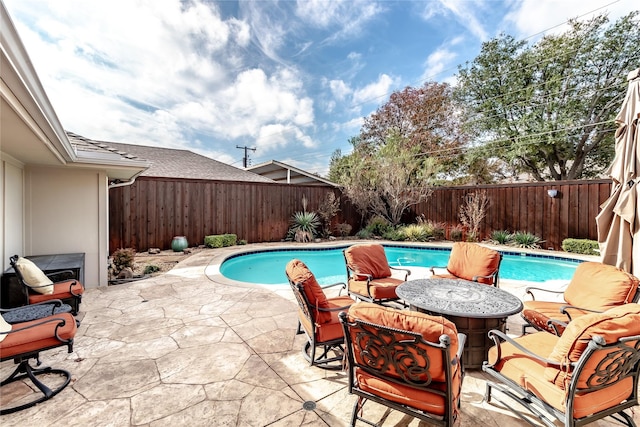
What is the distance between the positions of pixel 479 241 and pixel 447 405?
35.8 feet

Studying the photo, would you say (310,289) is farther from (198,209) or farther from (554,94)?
(554,94)

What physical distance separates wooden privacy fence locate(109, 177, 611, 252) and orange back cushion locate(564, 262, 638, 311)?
7686 mm

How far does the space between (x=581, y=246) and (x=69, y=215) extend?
42.1ft

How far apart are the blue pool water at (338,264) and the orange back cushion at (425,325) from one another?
5.27 metres

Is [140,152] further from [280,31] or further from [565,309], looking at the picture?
Answer: [565,309]

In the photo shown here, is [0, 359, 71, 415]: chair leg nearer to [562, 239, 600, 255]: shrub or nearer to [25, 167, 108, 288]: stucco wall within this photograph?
[25, 167, 108, 288]: stucco wall

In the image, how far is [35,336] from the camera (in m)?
2.32

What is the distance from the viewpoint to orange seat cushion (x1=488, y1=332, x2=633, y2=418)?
66.4 inches

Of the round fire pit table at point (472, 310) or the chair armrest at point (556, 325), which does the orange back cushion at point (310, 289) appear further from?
the chair armrest at point (556, 325)

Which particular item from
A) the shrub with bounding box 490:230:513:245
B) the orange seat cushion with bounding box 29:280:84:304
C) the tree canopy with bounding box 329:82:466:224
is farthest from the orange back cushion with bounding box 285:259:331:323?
the shrub with bounding box 490:230:513:245

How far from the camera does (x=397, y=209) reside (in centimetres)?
1211

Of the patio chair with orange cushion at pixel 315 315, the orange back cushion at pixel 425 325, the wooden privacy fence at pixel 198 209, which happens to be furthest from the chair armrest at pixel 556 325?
the wooden privacy fence at pixel 198 209

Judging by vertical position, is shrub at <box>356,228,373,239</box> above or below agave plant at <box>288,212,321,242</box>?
below

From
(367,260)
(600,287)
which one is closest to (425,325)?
(600,287)
